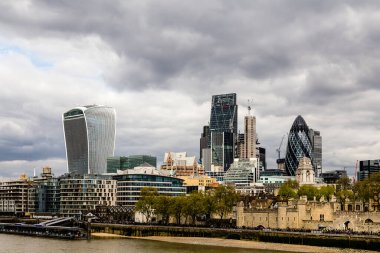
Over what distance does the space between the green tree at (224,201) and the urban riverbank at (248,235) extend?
564 inches

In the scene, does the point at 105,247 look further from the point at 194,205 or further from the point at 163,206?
the point at 163,206

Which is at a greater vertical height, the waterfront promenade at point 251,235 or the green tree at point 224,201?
the green tree at point 224,201

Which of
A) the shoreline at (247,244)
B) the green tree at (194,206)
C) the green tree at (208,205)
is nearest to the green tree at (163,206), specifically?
the green tree at (194,206)

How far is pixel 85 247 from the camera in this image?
13525cm

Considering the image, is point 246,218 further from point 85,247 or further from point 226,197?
point 85,247

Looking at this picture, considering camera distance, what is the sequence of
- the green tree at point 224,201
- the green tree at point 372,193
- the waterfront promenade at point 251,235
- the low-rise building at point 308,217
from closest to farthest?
the waterfront promenade at point 251,235
the low-rise building at point 308,217
the green tree at point 224,201
the green tree at point 372,193

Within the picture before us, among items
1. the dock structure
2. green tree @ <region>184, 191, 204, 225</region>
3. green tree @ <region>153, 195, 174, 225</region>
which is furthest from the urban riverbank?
the dock structure

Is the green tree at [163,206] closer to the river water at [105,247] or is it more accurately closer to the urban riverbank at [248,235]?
the urban riverbank at [248,235]

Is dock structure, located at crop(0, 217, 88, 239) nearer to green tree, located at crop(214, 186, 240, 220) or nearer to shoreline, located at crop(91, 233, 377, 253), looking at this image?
shoreline, located at crop(91, 233, 377, 253)

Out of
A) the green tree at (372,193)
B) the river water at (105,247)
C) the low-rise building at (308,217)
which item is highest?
the green tree at (372,193)

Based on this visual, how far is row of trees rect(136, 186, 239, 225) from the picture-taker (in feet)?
550

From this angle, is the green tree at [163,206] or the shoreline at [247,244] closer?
the shoreline at [247,244]

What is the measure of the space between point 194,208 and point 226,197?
36.2ft

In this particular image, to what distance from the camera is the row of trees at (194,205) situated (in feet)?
550
